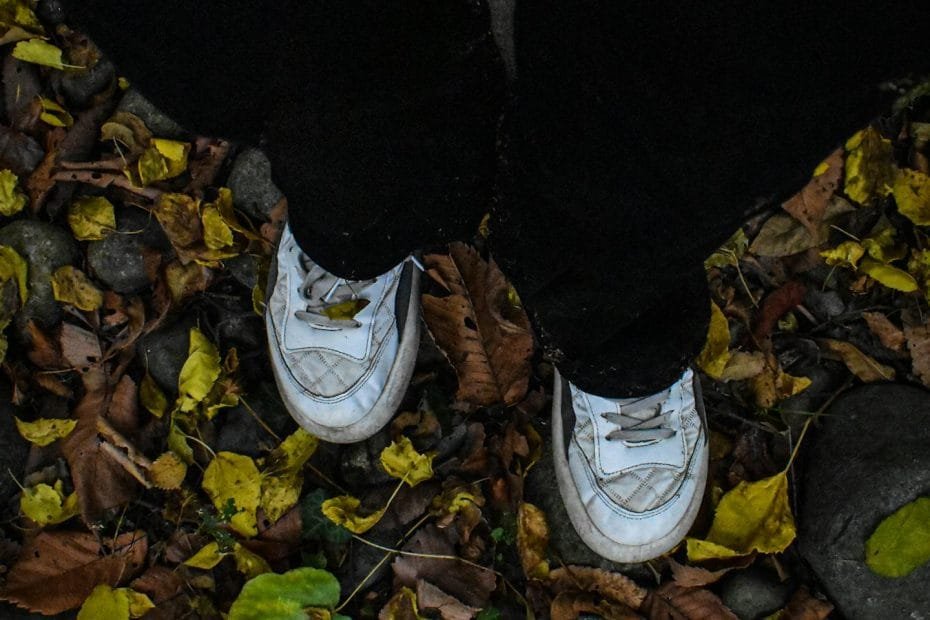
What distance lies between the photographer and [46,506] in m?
1.52

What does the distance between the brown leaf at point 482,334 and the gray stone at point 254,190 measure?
447 mm

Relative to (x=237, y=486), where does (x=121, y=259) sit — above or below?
above

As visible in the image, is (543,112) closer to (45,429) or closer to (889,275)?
(889,275)

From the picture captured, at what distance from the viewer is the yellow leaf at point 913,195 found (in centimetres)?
153

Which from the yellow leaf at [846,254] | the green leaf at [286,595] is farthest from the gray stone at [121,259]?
the yellow leaf at [846,254]

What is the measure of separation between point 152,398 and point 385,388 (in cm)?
52

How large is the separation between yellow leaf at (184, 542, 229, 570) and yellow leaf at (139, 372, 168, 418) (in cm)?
31

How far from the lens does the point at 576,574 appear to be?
4.80ft

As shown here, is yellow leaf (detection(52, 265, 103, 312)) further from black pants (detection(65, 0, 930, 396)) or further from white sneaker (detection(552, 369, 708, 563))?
white sneaker (detection(552, 369, 708, 563))

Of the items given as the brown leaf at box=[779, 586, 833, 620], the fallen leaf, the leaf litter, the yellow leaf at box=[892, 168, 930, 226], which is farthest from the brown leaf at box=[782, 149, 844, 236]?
the brown leaf at box=[779, 586, 833, 620]

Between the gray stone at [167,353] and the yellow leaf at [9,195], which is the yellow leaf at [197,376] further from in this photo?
the yellow leaf at [9,195]

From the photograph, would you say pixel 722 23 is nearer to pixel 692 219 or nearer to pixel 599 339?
pixel 692 219

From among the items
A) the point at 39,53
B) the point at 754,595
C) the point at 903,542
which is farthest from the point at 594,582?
the point at 39,53

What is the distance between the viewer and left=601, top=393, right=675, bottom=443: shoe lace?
4.63ft
